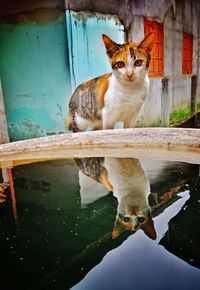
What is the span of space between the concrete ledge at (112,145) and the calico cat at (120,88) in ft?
1.48

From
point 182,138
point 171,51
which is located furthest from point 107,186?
point 171,51

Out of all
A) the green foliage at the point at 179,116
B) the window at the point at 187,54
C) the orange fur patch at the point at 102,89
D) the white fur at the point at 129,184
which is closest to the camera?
the white fur at the point at 129,184

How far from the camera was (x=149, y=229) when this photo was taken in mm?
955

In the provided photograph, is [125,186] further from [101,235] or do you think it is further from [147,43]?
[147,43]

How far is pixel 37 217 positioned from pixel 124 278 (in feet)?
1.76

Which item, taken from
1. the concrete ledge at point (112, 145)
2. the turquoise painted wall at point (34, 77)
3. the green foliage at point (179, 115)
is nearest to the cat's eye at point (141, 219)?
the concrete ledge at point (112, 145)

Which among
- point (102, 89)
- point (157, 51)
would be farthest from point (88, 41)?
point (157, 51)

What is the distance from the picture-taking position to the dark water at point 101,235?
0.73m

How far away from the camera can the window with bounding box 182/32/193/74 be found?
4.49m

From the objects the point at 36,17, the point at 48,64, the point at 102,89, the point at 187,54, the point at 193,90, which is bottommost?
the point at 193,90

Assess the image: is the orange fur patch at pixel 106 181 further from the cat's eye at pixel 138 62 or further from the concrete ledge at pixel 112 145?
the cat's eye at pixel 138 62

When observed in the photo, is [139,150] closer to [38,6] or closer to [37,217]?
[37,217]

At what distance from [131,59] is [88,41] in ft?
3.11

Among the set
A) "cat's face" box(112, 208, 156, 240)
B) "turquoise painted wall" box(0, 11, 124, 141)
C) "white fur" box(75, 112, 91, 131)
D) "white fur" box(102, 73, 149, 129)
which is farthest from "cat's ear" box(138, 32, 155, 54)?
"cat's face" box(112, 208, 156, 240)
